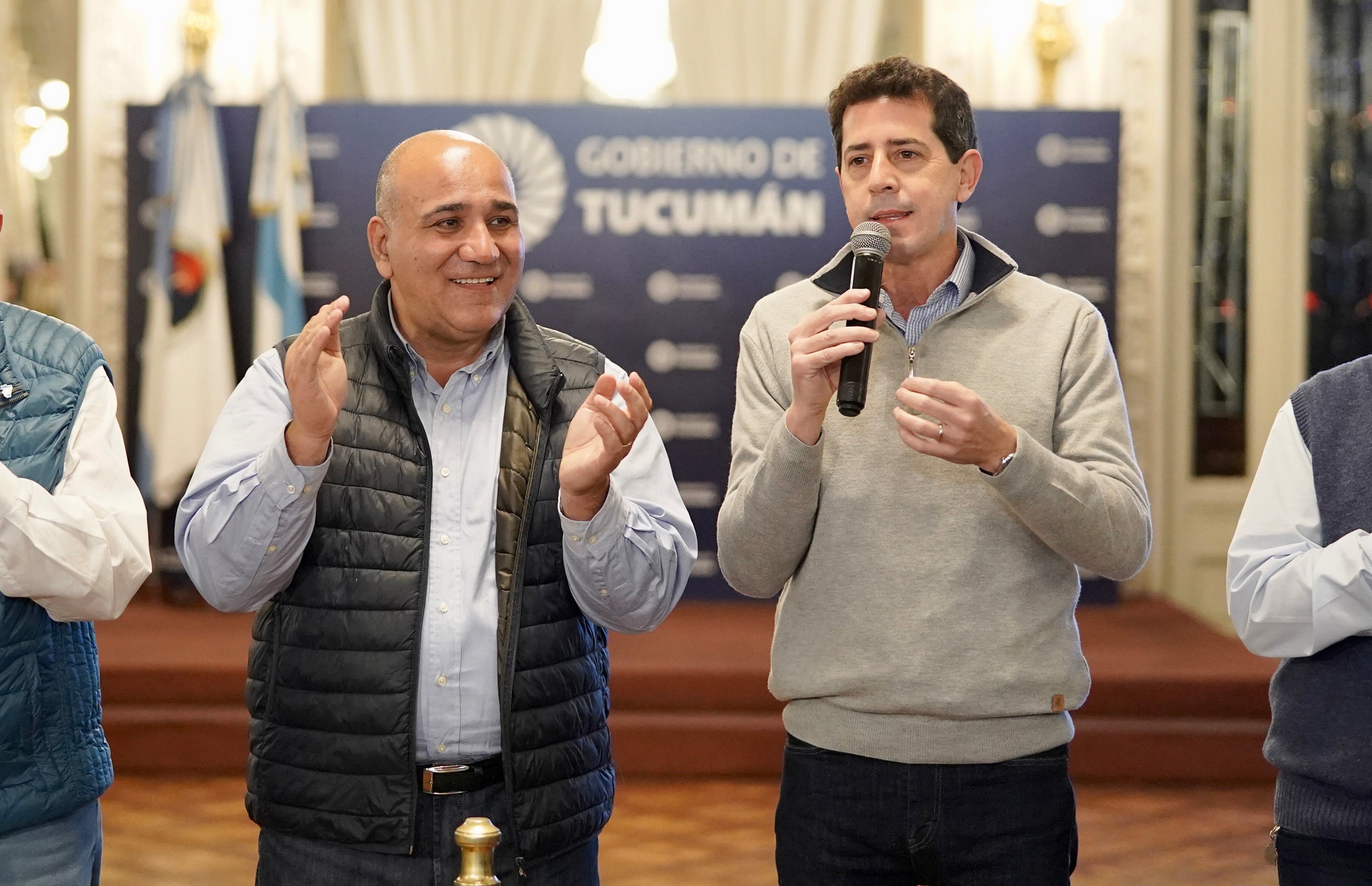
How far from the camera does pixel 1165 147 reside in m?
6.32

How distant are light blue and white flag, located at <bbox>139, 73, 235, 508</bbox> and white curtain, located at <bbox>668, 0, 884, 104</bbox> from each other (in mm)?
2425

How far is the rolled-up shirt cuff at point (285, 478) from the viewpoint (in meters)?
1.76

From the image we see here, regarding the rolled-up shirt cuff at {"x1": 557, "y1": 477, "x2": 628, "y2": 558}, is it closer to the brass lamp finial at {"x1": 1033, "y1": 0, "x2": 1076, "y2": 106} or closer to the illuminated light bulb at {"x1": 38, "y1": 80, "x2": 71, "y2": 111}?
the brass lamp finial at {"x1": 1033, "y1": 0, "x2": 1076, "y2": 106}

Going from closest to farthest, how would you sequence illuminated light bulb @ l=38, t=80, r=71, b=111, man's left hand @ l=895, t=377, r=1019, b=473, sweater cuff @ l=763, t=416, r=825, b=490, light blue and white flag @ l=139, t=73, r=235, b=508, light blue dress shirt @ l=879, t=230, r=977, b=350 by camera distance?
1. man's left hand @ l=895, t=377, r=1019, b=473
2. sweater cuff @ l=763, t=416, r=825, b=490
3. light blue dress shirt @ l=879, t=230, r=977, b=350
4. light blue and white flag @ l=139, t=73, r=235, b=508
5. illuminated light bulb @ l=38, t=80, r=71, b=111

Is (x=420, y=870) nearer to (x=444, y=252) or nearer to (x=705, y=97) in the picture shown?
(x=444, y=252)

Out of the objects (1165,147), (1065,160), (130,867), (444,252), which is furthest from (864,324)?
(1165,147)

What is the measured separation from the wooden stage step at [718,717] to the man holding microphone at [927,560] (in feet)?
9.02

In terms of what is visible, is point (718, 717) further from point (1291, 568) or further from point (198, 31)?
point (198, 31)

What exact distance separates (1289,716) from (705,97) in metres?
5.79

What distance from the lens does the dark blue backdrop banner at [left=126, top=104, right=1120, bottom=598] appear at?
5.92 metres

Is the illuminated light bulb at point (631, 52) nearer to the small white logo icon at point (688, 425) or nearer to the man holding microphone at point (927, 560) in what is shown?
the small white logo icon at point (688, 425)

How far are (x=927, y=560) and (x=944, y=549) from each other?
3 cm

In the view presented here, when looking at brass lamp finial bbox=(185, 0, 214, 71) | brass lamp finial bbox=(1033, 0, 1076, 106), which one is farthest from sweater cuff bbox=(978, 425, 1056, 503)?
brass lamp finial bbox=(185, 0, 214, 71)

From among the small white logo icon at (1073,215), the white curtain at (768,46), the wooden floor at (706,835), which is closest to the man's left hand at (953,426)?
the wooden floor at (706,835)
